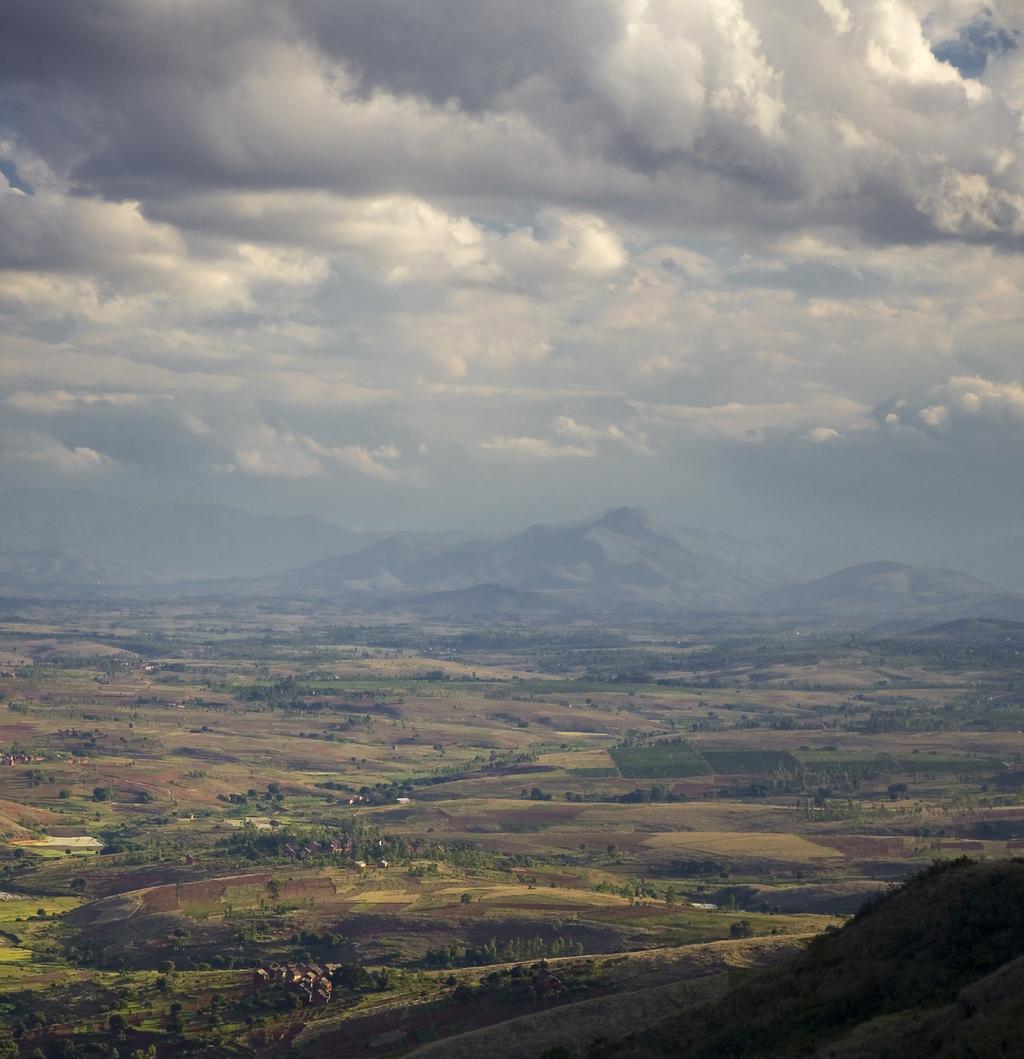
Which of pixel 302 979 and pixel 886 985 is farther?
pixel 302 979

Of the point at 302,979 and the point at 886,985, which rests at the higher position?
the point at 886,985

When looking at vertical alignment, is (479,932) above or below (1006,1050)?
below

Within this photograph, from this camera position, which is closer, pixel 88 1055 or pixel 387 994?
pixel 88 1055

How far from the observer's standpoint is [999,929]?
234 ft

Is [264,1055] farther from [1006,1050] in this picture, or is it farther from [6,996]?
[1006,1050]

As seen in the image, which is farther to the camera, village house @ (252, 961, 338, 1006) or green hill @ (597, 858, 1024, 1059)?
village house @ (252, 961, 338, 1006)

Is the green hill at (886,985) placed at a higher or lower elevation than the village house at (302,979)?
higher

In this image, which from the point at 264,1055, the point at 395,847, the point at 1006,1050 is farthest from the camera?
the point at 395,847

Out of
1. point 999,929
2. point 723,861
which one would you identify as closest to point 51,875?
point 723,861

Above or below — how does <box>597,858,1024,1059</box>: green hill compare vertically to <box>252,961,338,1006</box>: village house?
above

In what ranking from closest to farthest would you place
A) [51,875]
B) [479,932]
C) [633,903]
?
[479,932] < [633,903] < [51,875]

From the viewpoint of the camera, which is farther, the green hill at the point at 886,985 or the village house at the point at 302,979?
the village house at the point at 302,979

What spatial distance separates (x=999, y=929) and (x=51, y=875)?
14160 centimetres

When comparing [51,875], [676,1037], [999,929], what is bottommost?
[51,875]
